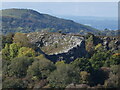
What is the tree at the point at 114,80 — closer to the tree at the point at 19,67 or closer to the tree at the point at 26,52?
the tree at the point at 19,67

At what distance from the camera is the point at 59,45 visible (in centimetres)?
7069

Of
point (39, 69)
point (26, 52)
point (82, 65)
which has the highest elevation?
point (26, 52)

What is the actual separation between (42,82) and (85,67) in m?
13.3

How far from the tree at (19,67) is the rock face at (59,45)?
22.6m

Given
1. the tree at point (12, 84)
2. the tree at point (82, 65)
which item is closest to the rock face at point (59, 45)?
the tree at point (82, 65)

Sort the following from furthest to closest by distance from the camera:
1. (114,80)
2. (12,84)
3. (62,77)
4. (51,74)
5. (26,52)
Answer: (26,52) < (114,80) < (51,74) < (62,77) < (12,84)

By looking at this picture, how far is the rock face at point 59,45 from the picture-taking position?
2653 inches

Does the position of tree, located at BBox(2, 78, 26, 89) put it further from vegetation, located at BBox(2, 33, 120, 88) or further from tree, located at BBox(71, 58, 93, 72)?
tree, located at BBox(71, 58, 93, 72)

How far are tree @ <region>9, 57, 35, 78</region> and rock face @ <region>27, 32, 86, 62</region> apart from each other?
2265 centimetres

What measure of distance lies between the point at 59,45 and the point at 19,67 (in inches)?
1131

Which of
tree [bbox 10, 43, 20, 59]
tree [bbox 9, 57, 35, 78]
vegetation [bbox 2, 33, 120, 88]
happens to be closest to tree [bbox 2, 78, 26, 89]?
vegetation [bbox 2, 33, 120, 88]

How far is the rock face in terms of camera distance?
221 feet

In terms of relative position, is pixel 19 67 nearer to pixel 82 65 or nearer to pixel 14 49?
pixel 82 65

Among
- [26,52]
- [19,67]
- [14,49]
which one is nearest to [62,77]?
[19,67]
